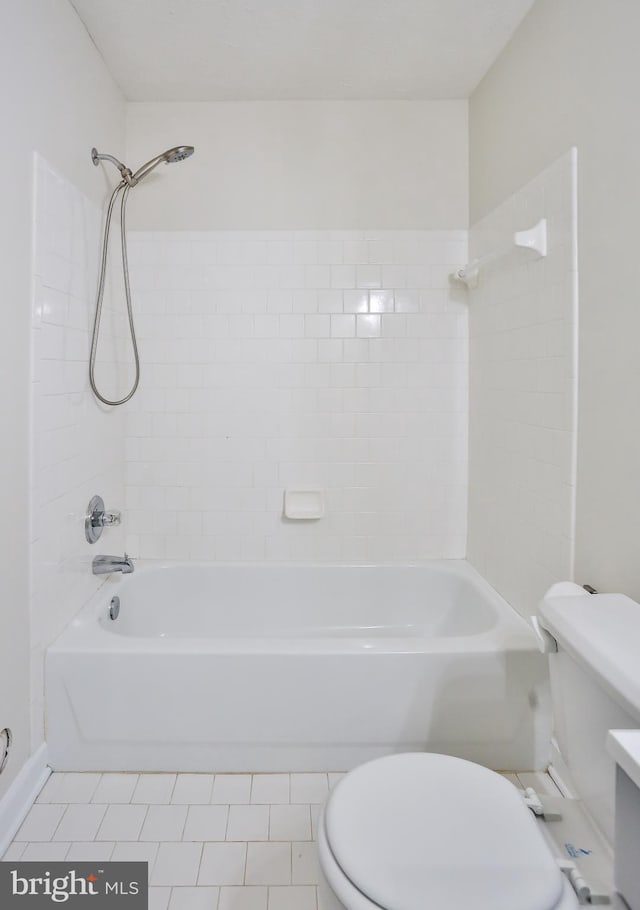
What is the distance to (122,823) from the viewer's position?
5.26 feet

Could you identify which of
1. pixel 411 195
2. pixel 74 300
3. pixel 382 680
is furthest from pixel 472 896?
pixel 411 195

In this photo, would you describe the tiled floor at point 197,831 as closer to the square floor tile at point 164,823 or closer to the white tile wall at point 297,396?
the square floor tile at point 164,823

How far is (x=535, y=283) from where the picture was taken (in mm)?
1903

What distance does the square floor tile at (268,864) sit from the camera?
144 centimetres

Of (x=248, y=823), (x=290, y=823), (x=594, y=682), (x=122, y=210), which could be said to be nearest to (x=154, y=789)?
(x=248, y=823)

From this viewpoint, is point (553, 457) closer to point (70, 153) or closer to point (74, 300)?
point (74, 300)

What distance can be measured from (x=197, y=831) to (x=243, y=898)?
25cm

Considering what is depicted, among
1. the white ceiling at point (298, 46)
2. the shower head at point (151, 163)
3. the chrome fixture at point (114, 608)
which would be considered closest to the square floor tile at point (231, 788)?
the chrome fixture at point (114, 608)

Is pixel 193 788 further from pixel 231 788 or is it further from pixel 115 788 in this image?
pixel 115 788

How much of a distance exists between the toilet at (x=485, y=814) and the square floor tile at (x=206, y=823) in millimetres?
677

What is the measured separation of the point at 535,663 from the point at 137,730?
125cm

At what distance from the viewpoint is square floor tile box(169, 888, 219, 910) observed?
1.35m

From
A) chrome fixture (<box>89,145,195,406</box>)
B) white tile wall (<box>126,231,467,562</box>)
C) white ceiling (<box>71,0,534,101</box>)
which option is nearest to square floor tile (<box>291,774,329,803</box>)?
white tile wall (<box>126,231,467,562</box>)

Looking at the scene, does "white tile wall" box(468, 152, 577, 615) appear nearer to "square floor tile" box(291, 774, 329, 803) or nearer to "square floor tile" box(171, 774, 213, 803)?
"square floor tile" box(291, 774, 329, 803)
